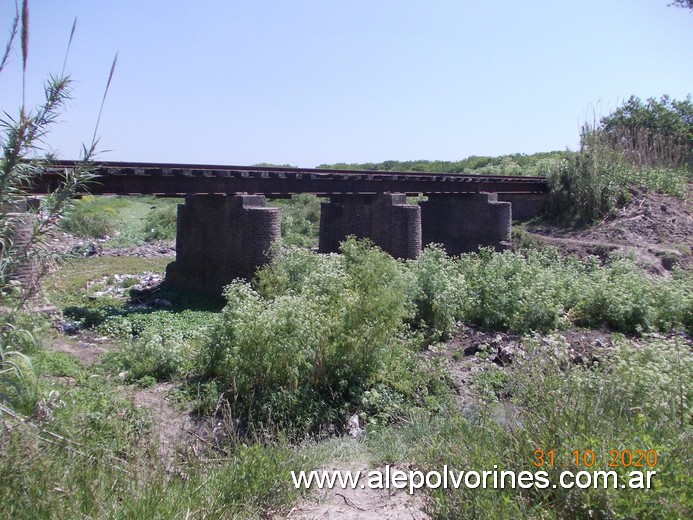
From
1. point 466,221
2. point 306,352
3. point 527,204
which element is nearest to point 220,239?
point 306,352

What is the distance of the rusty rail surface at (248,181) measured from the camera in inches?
509

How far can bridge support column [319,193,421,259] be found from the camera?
17516 millimetres

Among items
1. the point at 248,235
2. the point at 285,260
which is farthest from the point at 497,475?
the point at 248,235

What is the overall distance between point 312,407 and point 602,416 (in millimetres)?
4380

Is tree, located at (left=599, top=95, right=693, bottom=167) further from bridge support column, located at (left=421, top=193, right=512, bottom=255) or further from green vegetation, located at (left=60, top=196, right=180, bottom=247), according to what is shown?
green vegetation, located at (left=60, top=196, right=180, bottom=247)

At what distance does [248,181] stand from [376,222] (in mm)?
4488

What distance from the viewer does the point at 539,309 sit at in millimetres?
10984

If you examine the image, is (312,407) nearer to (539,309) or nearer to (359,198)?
(539,309)

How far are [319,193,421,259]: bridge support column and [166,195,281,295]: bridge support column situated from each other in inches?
145

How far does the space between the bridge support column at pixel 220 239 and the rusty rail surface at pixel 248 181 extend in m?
0.76

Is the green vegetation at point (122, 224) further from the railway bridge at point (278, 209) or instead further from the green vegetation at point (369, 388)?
the railway bridge at point (278, 209)
